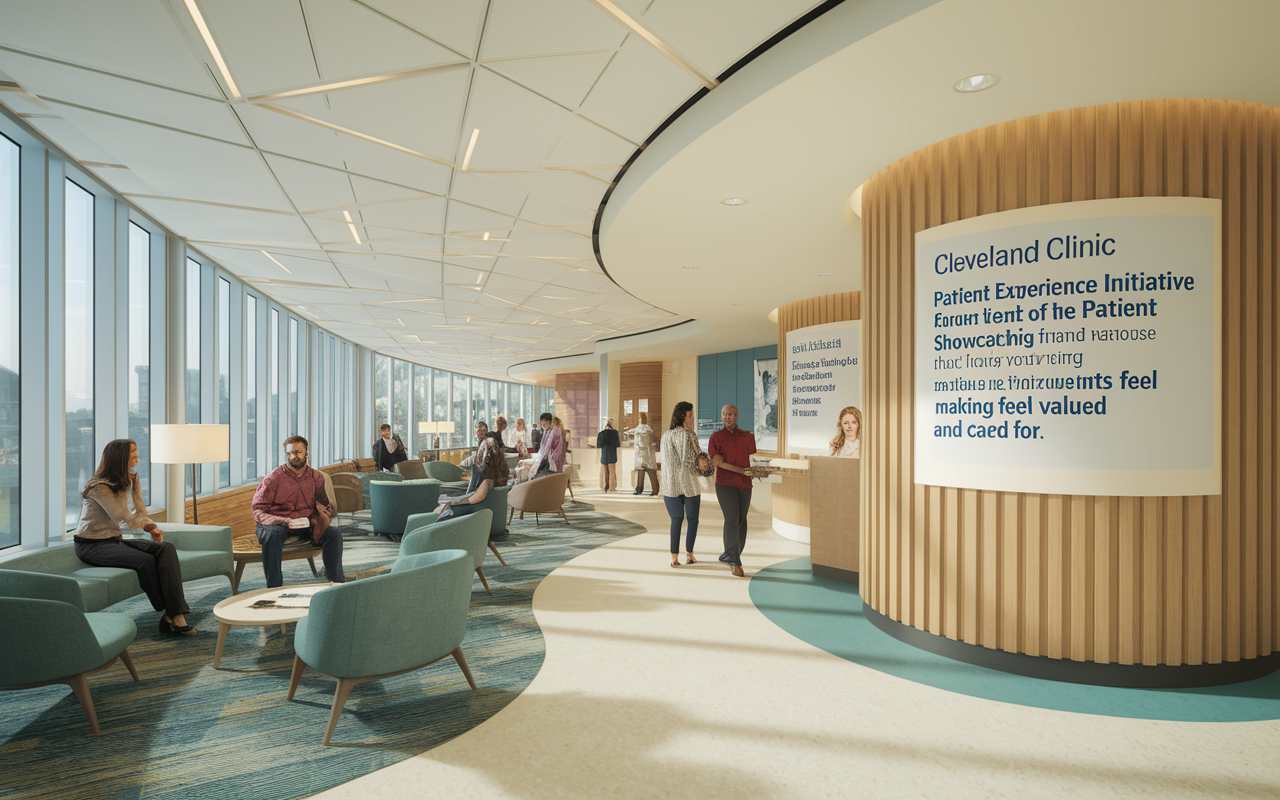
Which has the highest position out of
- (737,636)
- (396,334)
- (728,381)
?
(396,334)

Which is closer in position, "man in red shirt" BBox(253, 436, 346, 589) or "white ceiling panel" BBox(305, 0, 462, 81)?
"white ceiling panel" BBox(305, 0, 462, 81)

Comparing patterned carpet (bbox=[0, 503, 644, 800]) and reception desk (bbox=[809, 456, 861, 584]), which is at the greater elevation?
reception desk (bbox=[809, 456, 861, 584])

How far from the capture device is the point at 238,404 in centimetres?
891

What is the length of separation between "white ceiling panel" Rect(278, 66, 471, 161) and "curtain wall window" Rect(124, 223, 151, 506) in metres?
3.89

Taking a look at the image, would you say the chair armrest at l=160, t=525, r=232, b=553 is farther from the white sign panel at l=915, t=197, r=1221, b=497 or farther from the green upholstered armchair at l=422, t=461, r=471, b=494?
the white sign panel at l=915, t=197, r=1221, b=497

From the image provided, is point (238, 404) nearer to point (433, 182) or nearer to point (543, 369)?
point (433, 182)

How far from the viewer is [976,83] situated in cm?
309

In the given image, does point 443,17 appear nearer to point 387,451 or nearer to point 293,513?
point 293,513

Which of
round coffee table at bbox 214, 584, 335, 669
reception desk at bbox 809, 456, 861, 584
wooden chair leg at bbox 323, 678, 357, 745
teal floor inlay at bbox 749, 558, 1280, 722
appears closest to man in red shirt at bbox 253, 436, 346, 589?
round coffee table at bbox 214, 584, 335, 669

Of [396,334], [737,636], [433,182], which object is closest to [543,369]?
[396,334]

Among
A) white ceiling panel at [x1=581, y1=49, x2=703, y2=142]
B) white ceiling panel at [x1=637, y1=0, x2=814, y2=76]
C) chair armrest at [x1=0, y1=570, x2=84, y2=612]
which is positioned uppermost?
white ceiling panel at [x1=581, y1=49, x2=703, y2=142]

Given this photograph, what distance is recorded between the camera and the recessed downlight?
303 cm

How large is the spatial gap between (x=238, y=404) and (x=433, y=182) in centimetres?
590

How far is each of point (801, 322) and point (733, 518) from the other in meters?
3.81
